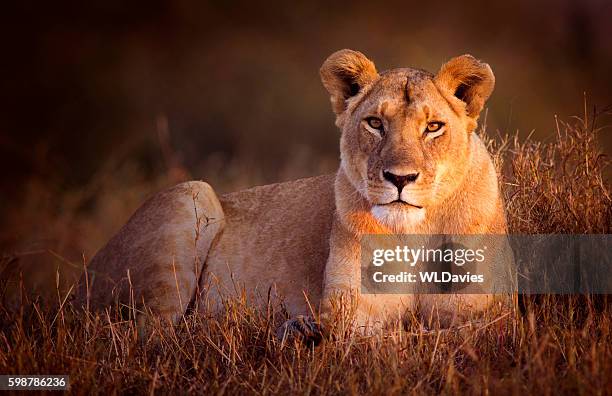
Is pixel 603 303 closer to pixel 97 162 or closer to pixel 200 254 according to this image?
pixel 200 254

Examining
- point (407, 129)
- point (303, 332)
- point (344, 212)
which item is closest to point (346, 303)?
point (303, 332)

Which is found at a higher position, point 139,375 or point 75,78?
point 75,78

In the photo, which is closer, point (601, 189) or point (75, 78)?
point (601, 189)

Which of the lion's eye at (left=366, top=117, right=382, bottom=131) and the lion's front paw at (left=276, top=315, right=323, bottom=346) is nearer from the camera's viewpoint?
the lion's front paw at (left=276, top=315, right=323, bottom=346)

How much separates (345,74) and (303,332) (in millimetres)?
1377

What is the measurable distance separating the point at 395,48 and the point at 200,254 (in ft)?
53.9

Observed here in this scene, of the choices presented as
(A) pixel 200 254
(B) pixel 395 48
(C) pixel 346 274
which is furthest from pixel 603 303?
(B) pixel 395 48

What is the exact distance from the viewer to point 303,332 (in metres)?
3.99

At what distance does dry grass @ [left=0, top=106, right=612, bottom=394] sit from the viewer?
338cm

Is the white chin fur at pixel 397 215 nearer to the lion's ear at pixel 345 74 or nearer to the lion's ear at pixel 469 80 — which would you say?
the lion's ear at pixel 469 80

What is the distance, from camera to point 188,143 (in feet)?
55.6

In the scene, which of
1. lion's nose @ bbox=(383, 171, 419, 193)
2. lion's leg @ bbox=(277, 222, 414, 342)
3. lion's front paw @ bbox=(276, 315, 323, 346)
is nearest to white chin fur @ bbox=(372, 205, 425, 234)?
lion's nose @ bbox=(383, 171, 419, 193)

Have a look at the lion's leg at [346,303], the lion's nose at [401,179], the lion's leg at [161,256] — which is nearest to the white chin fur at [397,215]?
the lion's nose at [401,179]

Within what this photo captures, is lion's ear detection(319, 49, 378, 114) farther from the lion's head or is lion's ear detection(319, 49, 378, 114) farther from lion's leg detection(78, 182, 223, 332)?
lion's leg detection(78, 182, 223, 332)
